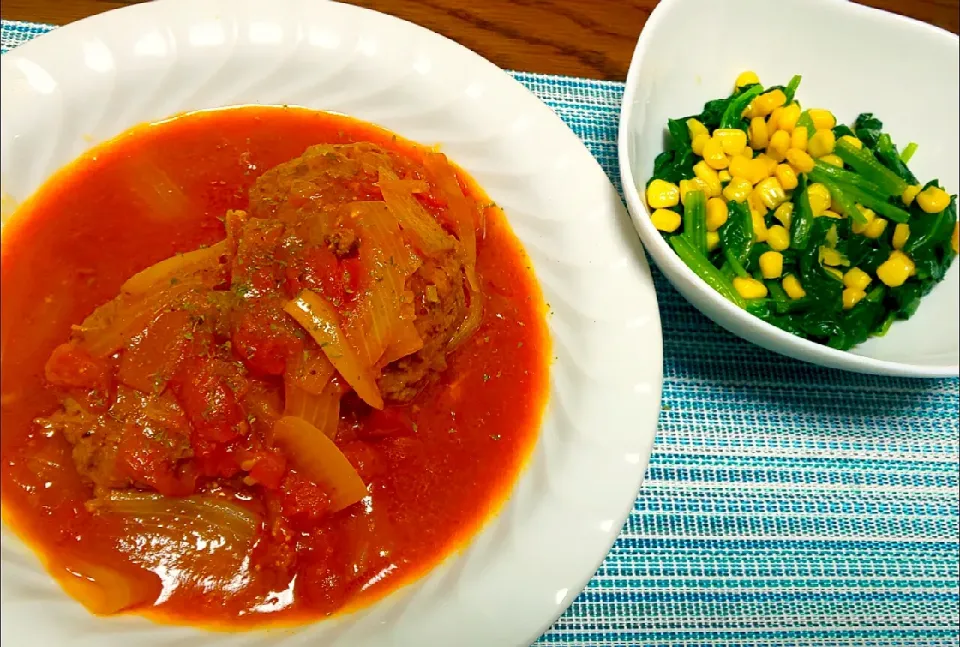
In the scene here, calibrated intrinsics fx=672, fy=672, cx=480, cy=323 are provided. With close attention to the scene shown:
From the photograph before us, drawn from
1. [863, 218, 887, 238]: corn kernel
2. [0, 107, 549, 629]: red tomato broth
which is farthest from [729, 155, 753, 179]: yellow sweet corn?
[0, 107, 549, 629]: red tomato broth

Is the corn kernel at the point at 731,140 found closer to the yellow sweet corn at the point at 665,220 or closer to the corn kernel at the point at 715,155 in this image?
the corn kernel at the point at 715,155

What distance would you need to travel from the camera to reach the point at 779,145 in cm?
323

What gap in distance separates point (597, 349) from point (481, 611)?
113cm

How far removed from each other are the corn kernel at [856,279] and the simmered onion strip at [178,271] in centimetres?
279

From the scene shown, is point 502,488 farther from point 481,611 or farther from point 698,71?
point 698,71

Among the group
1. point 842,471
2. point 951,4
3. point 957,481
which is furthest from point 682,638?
point 951,4

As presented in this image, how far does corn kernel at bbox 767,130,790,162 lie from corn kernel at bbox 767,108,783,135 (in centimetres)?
3

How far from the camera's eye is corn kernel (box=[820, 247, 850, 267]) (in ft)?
10.4

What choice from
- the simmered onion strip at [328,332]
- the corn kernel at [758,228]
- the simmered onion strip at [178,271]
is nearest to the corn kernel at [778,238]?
the corn kernel at [758,228]

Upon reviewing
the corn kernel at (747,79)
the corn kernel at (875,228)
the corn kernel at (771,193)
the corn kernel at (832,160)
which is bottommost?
the corn kernel at (875,228)

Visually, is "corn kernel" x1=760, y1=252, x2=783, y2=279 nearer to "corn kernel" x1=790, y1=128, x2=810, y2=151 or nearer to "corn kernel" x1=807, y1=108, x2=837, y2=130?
"corn kernel" x1=790, y1=128, x2=810, y2=151

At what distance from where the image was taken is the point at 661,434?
9.97 feet

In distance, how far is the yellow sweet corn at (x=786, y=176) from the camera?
3.21 meters

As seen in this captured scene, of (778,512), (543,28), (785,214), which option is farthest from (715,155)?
(778,512)
